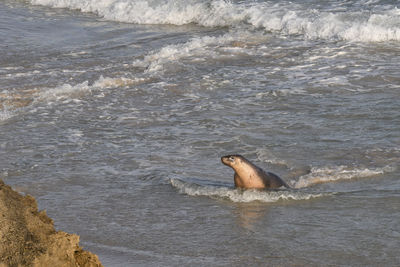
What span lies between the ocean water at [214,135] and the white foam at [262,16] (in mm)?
77

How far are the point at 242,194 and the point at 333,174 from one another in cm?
114

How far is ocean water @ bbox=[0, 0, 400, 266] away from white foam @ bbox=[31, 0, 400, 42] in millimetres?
77

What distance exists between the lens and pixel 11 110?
1012cm

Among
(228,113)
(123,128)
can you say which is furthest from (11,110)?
(228,113)

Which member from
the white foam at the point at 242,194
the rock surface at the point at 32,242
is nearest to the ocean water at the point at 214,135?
the white foam at the point at 242,194

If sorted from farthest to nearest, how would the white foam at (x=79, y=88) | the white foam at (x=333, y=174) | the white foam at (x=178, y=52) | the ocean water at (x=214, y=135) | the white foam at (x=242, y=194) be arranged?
the white foam at (x=178, y=52)
the white foam at (x=79, y=88)
the white foam at (x=333, y=174)
the white foam at (x=242, y=194)
the ocean water at (x=214, y=135)

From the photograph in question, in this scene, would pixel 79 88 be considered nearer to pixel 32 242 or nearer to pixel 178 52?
pixel 178 52

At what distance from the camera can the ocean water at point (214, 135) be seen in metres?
5.57

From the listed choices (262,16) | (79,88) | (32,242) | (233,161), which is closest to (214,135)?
(233,161)

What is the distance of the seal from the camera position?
6.57 m

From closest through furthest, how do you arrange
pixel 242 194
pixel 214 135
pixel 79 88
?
pixel 242 194
pixel 214 135
pixel 79 88

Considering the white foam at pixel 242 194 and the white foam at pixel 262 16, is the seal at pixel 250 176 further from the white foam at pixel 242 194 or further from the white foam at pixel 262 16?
the white foam at pixel 262 16

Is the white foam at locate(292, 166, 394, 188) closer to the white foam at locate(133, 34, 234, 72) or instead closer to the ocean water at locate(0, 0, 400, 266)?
the ocean water at locate(0, 0, 400, 266)

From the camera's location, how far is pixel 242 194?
653cm
